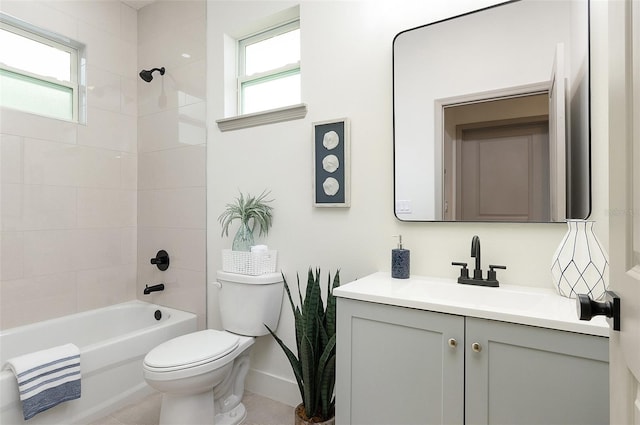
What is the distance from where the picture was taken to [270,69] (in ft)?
7.63

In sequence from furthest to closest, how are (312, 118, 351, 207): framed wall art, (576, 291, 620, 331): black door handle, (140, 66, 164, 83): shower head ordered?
(140, 66, 164, 83): shower head, (312, 118, 351, 207): framed wall art, (576, 291, 620, 331): black door handle

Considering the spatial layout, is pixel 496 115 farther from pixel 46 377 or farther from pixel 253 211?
pixel 46 377

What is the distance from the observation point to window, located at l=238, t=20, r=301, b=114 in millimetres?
2236

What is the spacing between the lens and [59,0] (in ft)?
7.73

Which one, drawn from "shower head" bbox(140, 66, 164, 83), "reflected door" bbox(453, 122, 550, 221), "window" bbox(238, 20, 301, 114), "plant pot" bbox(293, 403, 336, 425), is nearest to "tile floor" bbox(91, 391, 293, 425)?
"plant pot" bbox(293, 403, 336, 425)

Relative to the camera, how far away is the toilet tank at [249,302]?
1.98 meters

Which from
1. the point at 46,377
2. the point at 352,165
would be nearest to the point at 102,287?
the point at 46,377

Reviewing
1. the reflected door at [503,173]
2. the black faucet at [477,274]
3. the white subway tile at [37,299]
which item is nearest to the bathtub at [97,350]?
the white subway tile at [37,299]

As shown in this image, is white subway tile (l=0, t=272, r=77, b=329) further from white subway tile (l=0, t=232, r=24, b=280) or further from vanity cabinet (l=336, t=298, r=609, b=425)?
vanity cabinet (l=336, t=298, r=609, b=425)

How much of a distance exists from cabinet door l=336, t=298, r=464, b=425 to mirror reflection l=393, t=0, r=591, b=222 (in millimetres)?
558

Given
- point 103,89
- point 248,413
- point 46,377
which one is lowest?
point 248,413

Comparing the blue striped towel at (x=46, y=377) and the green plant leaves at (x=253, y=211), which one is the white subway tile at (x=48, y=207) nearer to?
the blue striped towel at (x=46, y=377)

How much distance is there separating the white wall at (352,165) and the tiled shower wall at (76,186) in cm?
81

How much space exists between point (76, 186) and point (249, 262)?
140cm
